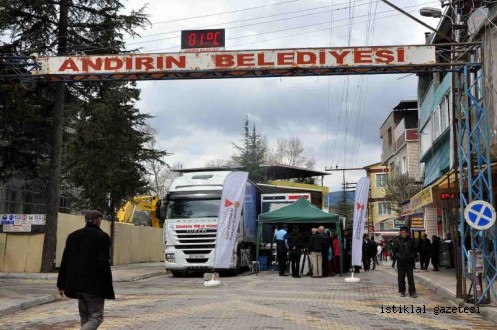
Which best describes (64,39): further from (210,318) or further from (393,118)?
(393,118)

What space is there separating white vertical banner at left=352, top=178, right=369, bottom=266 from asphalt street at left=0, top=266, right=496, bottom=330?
3246 millimetres

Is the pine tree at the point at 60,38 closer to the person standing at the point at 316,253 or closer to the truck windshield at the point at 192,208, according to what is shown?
the truck windshield at the point at 192,208

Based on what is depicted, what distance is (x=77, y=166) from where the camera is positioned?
27141 millimetres

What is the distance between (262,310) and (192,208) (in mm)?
10676

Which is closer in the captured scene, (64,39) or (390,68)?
(390,68)

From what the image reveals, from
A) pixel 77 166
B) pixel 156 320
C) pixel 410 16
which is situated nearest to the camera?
pixel 156 320

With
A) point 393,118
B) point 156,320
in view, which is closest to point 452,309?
point 156,320

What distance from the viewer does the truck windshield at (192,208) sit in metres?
21.6

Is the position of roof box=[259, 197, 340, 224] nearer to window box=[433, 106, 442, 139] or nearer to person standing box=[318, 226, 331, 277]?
person standing box=[318, 226, 331, 277]

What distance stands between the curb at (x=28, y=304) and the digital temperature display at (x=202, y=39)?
7.09 m

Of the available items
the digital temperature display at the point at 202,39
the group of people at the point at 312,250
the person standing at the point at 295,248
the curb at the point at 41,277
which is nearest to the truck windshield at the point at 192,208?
the curb at the point at 41,277

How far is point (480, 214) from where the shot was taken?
1212cm

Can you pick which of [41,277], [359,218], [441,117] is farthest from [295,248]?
[441,117]

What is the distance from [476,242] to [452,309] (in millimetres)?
1830
